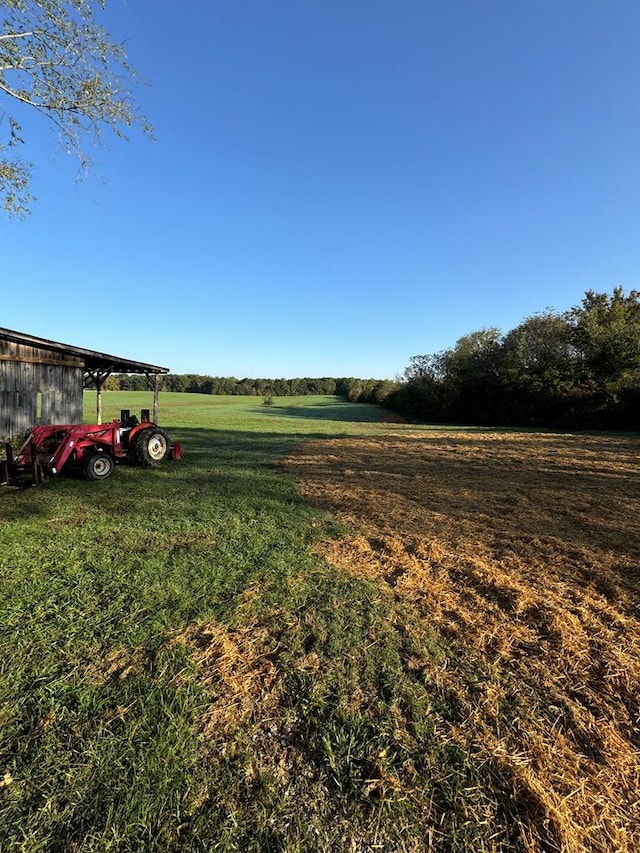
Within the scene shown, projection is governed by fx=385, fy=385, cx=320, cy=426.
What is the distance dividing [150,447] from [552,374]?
2948 cm

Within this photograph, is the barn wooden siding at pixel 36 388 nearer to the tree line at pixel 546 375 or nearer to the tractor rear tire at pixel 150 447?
the tractor rear tire at pixel 150 447

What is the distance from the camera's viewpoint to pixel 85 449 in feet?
25.1

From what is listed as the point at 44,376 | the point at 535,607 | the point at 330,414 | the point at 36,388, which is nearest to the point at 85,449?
the point at 36,388

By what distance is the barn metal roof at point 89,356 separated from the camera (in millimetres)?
10711

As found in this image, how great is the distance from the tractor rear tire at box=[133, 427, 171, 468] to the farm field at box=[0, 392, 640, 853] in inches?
139

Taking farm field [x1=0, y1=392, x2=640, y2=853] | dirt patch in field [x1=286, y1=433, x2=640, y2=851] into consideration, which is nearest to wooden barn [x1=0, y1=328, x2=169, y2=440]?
farm field [x1=0, y1=392, x2=640, y2=853]

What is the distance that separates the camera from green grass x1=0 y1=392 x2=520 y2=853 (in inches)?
61.7

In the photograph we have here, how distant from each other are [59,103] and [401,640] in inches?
412

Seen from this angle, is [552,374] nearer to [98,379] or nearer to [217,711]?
[98,379]

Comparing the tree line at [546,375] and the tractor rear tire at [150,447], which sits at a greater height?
the tree line at [546,375]

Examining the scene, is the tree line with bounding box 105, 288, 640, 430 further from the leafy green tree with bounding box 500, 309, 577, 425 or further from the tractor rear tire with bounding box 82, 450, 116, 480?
the tractor rear tire with bounding box 82, 450, 116, 480

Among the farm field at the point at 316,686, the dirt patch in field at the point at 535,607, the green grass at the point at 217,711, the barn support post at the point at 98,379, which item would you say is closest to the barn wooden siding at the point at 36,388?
the barn support post at the point at 98,379

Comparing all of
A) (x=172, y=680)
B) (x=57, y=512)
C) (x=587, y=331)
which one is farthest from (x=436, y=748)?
(x=587, y=331)

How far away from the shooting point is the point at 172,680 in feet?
7.70
